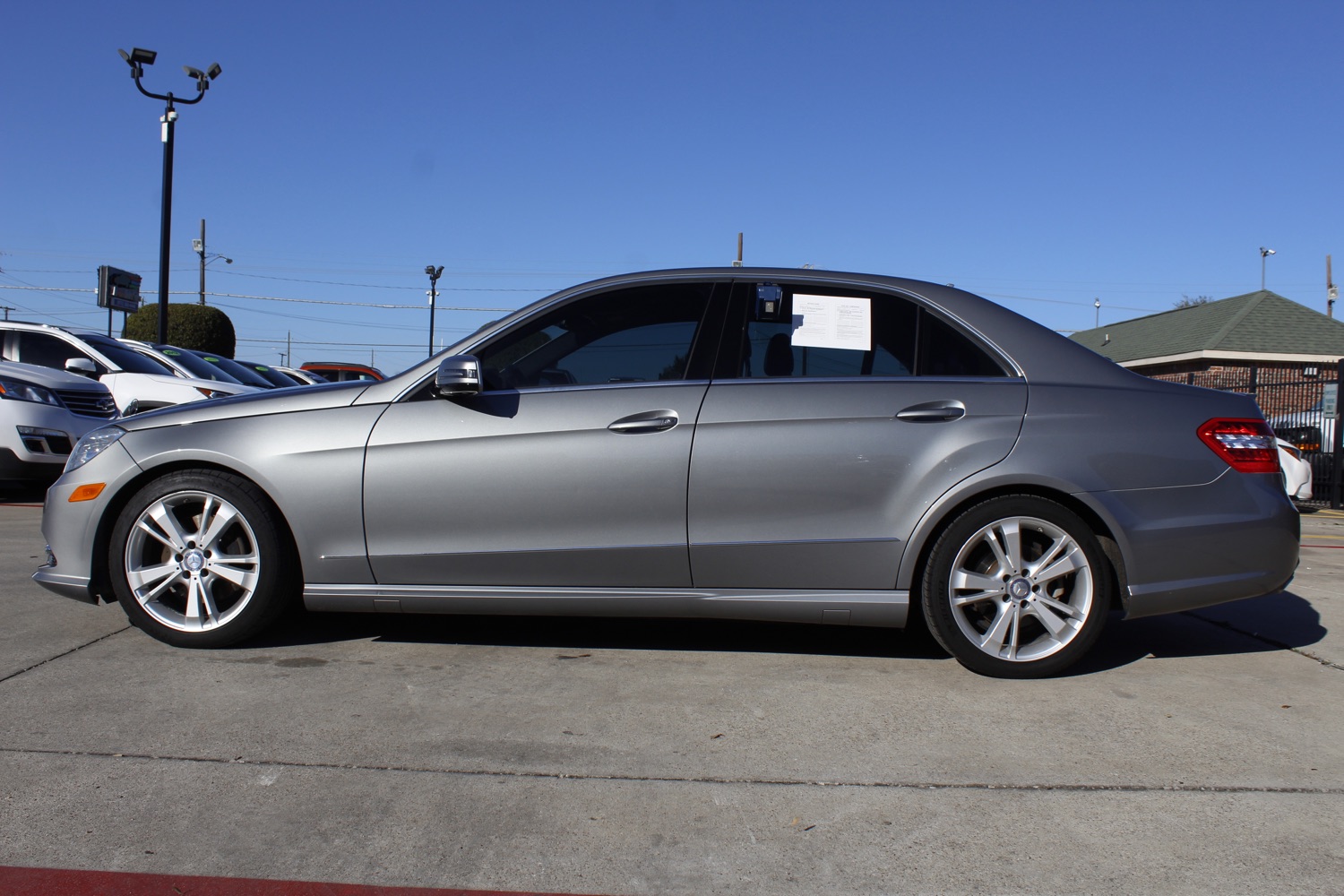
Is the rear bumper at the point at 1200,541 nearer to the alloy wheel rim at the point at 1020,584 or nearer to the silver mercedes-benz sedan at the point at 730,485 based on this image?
the silver mercedes-benz sedan at the point at 730,485

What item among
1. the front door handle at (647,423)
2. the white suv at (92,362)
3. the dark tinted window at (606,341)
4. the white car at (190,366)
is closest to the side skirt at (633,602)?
the front door handle at (647,423)

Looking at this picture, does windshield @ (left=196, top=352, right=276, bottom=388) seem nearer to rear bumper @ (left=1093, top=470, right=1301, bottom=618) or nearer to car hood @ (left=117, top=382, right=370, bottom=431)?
car hood @ (left=117, top=382, right=370, bottom=431)

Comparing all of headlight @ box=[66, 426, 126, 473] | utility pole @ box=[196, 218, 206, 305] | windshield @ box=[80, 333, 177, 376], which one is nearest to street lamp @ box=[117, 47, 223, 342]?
windshield @ box=[80, 333, 177, 376]

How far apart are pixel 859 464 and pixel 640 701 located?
47.2 inches

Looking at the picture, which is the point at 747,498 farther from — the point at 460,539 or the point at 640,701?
the point at 460,539

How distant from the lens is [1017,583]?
160 inches

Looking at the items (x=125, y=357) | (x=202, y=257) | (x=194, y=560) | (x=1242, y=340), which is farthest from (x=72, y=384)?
(x=202, y=257)

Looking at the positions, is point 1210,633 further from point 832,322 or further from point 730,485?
point 730,485

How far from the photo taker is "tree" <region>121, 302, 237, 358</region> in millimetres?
26391

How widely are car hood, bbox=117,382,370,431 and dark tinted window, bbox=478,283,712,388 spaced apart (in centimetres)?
61

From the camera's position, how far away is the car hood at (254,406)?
435 cm

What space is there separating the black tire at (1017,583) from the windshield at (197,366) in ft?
36.7

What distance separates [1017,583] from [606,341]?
1862 millimetres

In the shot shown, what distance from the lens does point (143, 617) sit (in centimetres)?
434
